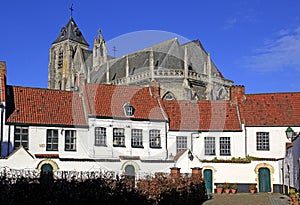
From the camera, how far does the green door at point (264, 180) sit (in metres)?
31.7

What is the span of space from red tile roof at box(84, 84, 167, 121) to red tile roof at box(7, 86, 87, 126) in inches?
43.9

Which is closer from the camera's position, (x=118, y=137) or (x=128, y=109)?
(x=118, y=137)

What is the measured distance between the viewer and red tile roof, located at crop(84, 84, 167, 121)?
33.2m

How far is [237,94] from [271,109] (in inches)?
125

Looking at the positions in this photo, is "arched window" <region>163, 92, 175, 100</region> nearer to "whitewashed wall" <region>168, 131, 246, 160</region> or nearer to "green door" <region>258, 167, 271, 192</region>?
"whitewashed wall" <region>168, 131, 246, 160</region>

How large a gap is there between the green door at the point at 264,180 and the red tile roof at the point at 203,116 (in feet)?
13.0

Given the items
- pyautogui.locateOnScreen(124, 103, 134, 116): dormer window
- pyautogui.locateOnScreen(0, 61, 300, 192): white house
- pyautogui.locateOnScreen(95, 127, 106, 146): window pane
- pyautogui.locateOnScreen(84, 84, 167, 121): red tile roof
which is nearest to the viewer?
pyautogui.locateOnScreen(0, 61, 300, 192): white house

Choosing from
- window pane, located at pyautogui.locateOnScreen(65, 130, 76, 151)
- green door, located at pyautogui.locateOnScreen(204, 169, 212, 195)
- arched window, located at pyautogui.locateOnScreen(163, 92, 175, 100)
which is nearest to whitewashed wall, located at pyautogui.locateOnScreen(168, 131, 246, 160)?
green door, located at pyautogui.locateOnScreen(204, 169, 212, 195)

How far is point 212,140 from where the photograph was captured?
1353 inches

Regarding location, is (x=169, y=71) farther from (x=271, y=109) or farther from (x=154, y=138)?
(x=154, y=138)

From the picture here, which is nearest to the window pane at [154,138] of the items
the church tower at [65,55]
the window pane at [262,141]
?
the window pane at [262,141]

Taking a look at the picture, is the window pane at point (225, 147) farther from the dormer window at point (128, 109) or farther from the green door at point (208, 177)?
the dormer window at point (128, 109)

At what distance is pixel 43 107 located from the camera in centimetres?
3219

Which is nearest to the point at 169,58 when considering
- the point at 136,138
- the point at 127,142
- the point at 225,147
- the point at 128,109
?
the point at 128,109
